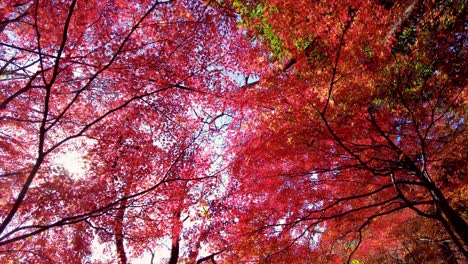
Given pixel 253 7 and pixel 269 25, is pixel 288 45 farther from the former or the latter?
pixel 253 7

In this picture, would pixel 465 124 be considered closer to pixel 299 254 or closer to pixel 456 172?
pixel 456 172

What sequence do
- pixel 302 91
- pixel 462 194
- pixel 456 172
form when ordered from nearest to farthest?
1. pixel 302 91
2. pixel 462 194
3. pixel 456 172

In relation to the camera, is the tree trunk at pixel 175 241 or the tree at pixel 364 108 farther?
the tree trunk at pixel 175 241

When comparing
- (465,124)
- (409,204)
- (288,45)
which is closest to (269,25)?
(288,45)

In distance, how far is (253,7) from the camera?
10.2 metres

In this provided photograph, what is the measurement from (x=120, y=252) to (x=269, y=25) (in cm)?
899

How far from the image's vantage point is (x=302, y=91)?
21.3 ft

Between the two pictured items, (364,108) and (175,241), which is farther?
(175,241)

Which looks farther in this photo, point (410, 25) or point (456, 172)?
point (456, 172)

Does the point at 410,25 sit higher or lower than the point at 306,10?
lower

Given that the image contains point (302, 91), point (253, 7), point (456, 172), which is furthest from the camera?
point (253, 7)

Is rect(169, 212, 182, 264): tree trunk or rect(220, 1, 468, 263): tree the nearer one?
rect(220, 1, 468, 263): tree

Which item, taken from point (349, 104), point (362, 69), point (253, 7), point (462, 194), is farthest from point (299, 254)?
point (253, 7)

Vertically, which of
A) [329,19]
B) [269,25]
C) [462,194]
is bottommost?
[462,194]
